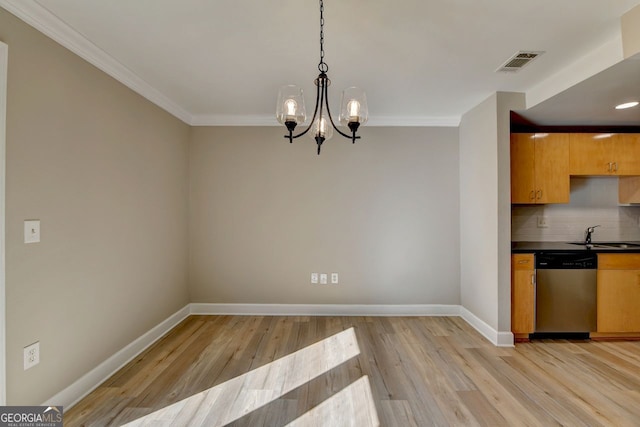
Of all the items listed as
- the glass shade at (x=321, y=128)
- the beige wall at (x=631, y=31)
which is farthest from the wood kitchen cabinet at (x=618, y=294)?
the glass shade at (x=321, y=128)

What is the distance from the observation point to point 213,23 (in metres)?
1.98

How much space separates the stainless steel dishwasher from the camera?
3.18m

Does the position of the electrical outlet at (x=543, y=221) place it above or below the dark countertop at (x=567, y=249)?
above

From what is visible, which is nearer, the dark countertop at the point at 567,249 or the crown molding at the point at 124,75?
the crown molding at the point at 124,75

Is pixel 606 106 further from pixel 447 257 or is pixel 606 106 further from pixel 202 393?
pixel 202 393

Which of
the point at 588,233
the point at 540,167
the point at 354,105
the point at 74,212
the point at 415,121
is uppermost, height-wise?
the point at 415,121

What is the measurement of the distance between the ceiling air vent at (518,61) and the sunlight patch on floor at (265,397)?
2814 millimetres

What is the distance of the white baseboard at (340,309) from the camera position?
13.0 ft

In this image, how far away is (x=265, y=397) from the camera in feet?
7.27

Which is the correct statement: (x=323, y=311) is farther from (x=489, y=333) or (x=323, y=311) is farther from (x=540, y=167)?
(x=540, y=167)

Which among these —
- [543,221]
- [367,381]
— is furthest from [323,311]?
[543,221]

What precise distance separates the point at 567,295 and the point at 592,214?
1.31 metres

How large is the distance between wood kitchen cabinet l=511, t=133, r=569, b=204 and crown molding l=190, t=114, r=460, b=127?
0.88 m

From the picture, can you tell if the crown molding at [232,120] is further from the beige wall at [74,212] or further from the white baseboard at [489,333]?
the white baseboard at [489,333]
